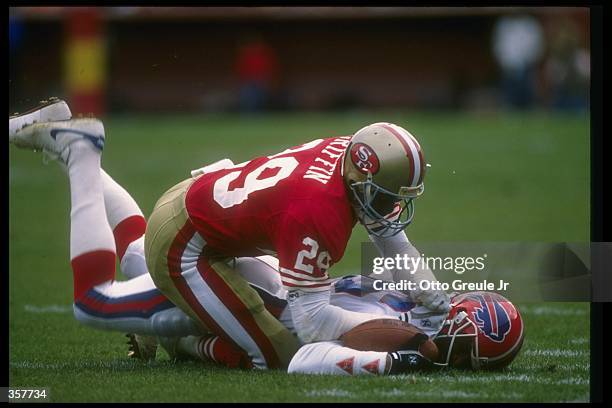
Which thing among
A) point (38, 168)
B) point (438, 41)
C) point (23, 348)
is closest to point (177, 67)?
point (438, 41)

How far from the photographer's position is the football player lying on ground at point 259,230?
395cm

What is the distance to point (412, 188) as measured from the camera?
403 centimetres

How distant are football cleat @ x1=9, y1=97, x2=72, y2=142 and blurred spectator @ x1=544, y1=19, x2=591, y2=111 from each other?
12.0 m

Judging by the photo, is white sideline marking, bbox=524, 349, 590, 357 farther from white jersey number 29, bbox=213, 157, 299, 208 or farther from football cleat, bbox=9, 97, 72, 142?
football cleat, bbox=9, 97, 72, 142

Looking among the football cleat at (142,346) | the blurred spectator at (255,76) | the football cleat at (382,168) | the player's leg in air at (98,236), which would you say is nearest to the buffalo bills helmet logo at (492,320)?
the football cleat at (382,168)

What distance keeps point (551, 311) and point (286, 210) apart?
6.99 ft

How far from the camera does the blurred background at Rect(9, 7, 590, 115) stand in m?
18.8

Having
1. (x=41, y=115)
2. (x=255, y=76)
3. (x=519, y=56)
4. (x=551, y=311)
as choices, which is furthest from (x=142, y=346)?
(x=255, y=76)

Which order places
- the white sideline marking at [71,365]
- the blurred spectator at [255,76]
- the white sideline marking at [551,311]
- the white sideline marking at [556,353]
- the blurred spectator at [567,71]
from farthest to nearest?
the blurred spectator at [255,76] < the blurred spectator at [567,71] < the white sideline marking at [551,311] < the white sideline marking at [556,353] < the white sideline marking at [71,365]

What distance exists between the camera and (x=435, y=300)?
423cm

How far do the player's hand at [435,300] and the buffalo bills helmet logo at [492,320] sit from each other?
12 cm

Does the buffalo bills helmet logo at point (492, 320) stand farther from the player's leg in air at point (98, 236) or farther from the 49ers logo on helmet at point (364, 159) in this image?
the player's leg in air at point (98, 236)

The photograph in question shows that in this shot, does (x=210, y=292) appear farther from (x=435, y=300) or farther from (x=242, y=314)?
(x=435, y=300)

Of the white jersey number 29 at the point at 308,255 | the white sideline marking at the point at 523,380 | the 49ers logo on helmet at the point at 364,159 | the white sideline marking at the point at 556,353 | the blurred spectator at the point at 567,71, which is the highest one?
the blurred spectator at the point at 567,71
